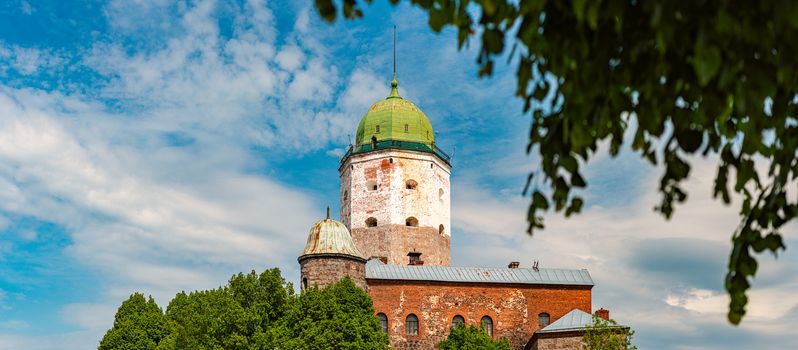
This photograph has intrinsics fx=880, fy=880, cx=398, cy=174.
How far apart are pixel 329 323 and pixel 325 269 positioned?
6.31 meters

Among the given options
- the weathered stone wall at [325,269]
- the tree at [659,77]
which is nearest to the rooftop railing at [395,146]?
the weathered stone wall at [325,269]

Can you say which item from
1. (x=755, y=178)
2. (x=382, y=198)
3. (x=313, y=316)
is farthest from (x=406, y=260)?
(x=755, y=178)

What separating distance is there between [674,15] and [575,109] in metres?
0.83

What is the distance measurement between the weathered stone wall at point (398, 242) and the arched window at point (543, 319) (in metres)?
7.77

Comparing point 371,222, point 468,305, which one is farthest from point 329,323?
point 371,222

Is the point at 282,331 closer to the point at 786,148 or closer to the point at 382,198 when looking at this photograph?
the point at 382,198

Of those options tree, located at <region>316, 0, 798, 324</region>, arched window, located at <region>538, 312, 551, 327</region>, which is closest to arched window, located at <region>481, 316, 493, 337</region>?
arched window, located at <region>538, 312, 551, 327</region>

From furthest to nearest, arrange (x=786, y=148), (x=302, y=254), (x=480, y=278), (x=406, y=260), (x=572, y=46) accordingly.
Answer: (x=406, y=260), (x=480, y=278), (x=302, y=254), (x=786, y=148), (x=572, y=46)

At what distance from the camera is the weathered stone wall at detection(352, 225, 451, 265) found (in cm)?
4931

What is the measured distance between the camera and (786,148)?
5.61 meters

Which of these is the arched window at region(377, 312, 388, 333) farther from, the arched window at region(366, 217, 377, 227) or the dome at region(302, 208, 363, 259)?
the arched window at region(366, 217, 377, 227)

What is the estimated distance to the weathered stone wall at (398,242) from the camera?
4931 centimetres

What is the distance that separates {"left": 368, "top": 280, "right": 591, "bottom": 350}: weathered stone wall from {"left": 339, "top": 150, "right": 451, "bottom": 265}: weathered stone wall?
19.3ft

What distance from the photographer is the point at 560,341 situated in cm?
4091
